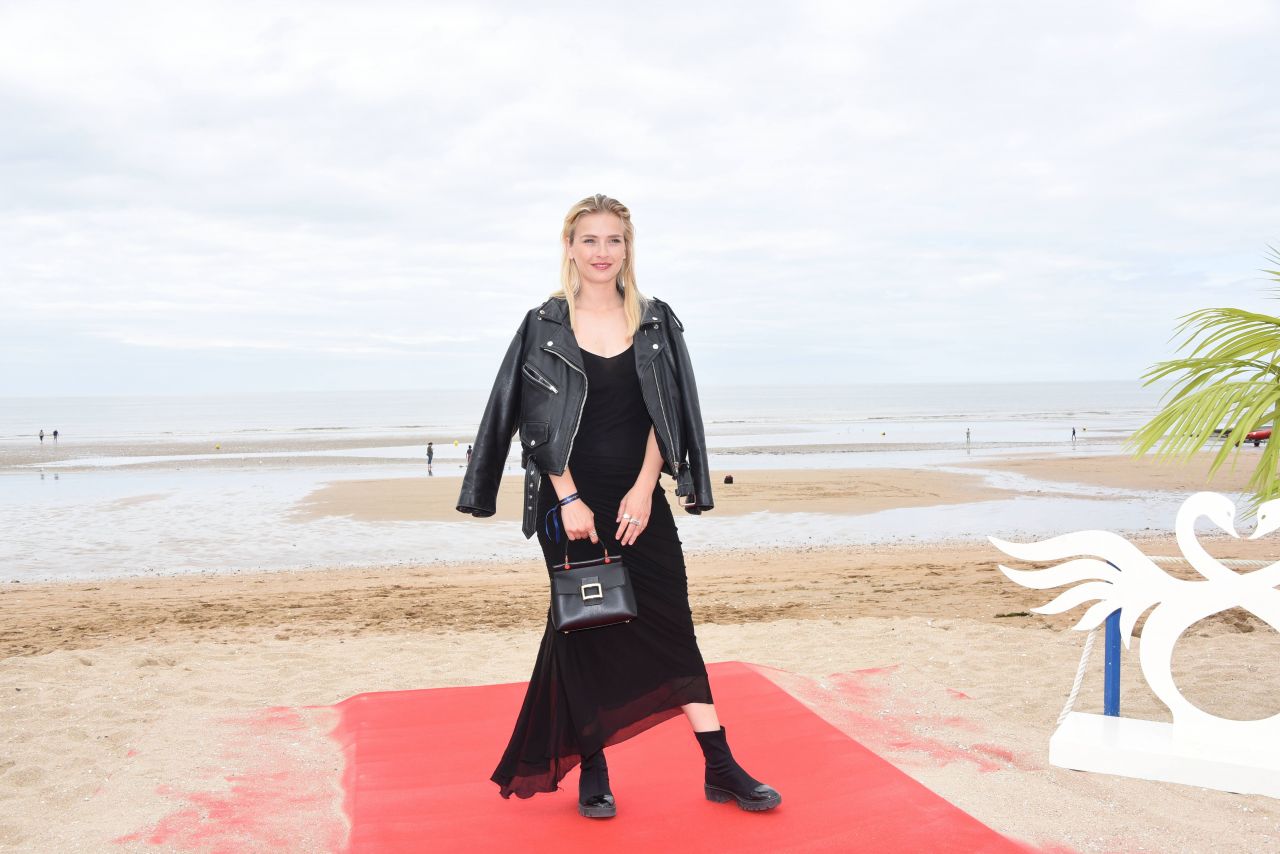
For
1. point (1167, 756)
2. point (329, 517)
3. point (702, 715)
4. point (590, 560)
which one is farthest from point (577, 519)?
point (329, 517)

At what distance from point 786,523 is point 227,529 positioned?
936 centimetres

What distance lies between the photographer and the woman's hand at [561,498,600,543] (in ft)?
9.44

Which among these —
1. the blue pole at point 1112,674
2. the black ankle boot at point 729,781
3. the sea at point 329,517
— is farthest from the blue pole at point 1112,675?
the sea at point 329,517

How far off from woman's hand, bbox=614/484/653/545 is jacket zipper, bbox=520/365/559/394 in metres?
0.38

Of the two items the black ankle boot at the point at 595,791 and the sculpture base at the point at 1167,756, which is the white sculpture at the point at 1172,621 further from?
the black ankle boot at the point at 595,791

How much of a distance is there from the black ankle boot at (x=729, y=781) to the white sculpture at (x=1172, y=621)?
3.23 feet

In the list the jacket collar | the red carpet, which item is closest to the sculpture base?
the red carpet

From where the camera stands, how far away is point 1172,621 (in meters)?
3.04

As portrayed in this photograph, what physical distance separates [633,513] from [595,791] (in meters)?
0.93

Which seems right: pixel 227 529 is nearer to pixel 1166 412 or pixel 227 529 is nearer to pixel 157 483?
pixel 157 483

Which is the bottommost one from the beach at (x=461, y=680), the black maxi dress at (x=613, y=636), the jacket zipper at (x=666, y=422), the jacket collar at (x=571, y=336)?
the beach at (x=461, y=680)

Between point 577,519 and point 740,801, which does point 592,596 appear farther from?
point 740,801

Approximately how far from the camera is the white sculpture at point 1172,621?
2.96 metres

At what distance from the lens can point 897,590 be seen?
29.3 feet
